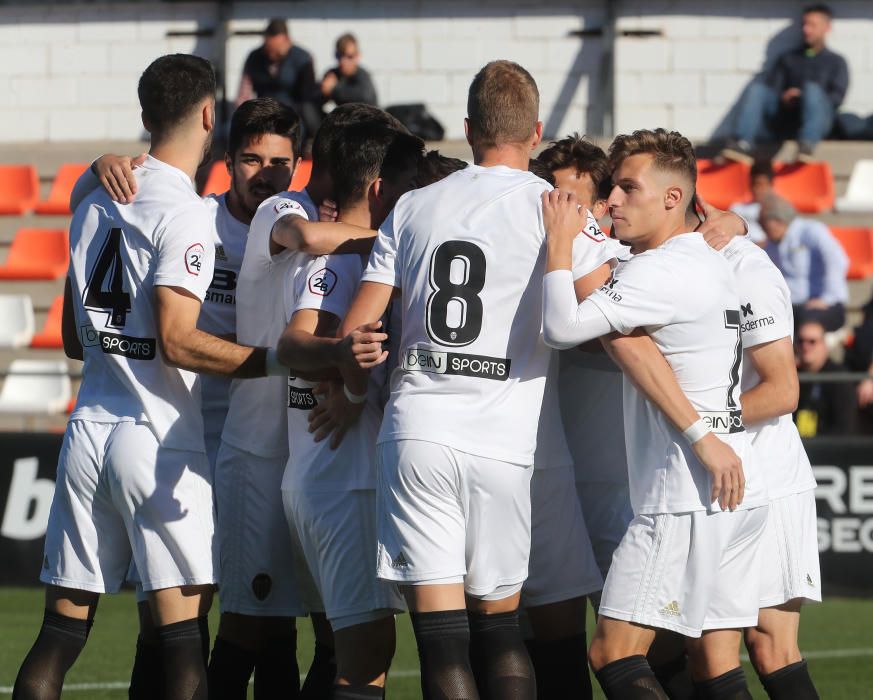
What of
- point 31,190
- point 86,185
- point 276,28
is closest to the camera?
point 86,185

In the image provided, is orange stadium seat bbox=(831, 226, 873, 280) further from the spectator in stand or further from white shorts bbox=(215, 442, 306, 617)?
white shorts bbox=(215, 442, 306, 617)

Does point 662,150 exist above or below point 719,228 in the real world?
above

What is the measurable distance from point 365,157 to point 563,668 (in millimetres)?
1861

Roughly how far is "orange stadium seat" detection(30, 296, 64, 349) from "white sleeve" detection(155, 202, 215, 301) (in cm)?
869

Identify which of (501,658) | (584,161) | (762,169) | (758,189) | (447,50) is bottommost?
(501,658)

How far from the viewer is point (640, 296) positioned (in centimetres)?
426

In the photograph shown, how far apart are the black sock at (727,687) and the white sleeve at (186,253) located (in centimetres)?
201

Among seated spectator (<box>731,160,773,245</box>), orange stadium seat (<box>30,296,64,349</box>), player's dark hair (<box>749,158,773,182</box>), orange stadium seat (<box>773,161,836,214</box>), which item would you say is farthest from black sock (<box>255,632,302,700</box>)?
orange stadium seat (<box>773,161,836,214</box>)

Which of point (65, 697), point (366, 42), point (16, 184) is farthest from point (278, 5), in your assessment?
point (65, 697)

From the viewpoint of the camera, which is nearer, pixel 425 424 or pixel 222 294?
pixel 425 424

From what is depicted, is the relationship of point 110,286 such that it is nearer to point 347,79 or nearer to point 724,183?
point 347,79

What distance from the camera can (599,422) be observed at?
5.12 metres

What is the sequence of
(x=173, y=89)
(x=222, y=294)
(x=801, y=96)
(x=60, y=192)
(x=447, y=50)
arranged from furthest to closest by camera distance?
(x=447, y=50) → (x=60, y=192) → (x=801, y=96) → (x=222, y=294) → (x=173, y=89)

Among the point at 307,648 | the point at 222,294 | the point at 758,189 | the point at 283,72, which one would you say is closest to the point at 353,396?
the point at 222,294
